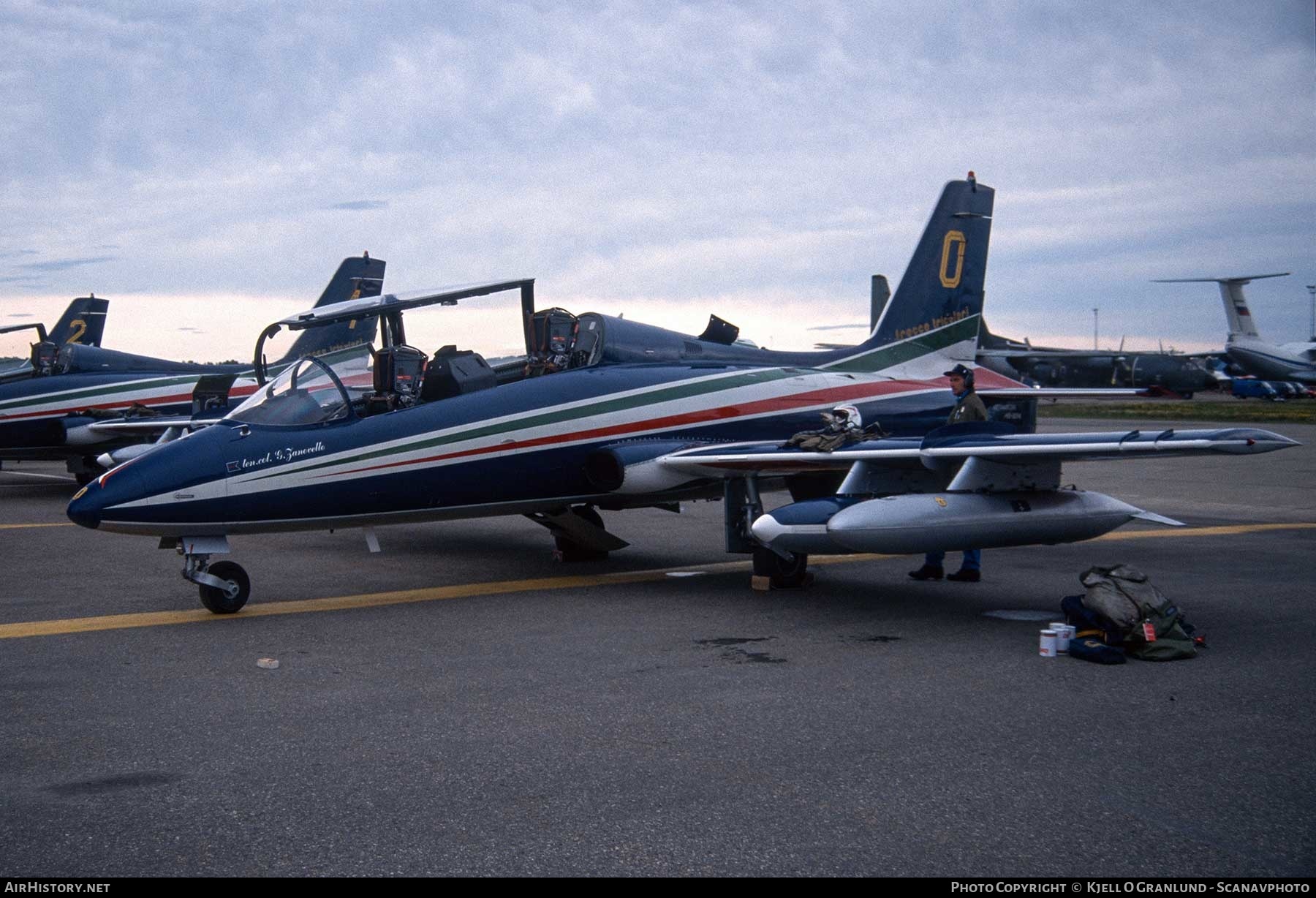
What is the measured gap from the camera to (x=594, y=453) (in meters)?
10.3

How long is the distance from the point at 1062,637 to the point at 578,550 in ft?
18.2

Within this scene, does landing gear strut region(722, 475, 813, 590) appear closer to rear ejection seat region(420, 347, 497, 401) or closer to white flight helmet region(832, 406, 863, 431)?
white flight helmet region(832, 406, 863, 431)

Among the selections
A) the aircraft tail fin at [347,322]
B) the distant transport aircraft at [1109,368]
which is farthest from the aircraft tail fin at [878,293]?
the aircraft tail fin at [347,322]

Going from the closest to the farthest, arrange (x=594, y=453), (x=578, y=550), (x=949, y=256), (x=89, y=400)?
(x=594, y=453) → (x=578, y=550) → (x=949, y=256) → (x=89, y=400)

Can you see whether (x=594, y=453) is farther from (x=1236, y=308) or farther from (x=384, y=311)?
(x=1236, y=308)

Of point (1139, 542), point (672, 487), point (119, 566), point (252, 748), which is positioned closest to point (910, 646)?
point (672, 487)

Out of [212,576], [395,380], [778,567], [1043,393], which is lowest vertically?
[778,567]

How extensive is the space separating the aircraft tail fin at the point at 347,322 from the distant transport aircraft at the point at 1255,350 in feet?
153

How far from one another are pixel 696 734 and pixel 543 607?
372 centimetres

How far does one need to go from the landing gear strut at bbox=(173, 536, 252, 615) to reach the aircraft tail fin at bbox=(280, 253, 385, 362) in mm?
1880

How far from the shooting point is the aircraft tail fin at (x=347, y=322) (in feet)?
32.2

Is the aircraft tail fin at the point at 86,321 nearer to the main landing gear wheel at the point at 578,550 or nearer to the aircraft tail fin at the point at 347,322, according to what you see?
the aircraft tail fin at the point at 347,322

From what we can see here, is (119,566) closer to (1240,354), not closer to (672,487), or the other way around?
(672,487)

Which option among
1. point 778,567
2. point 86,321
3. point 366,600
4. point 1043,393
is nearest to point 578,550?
point 778,567
